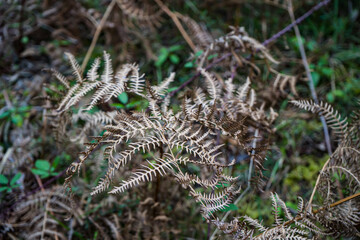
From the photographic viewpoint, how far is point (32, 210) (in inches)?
76.0

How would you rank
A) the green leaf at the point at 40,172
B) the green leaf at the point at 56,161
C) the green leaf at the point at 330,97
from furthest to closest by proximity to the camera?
the green leaf at the point at 330,97 < the green leaf at the point at 56,161 < the green leaf at the point at 40,172

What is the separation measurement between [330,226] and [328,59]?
2075mm

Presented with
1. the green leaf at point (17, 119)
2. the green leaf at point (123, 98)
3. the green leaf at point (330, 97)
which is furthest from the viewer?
Result: the green leaf at point (330, 97)

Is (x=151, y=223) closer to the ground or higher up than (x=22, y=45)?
closer to the ground

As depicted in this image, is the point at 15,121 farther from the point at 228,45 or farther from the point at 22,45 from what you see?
the point at 228,45

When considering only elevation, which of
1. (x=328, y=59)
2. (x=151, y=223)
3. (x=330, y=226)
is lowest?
(x=151, y=223)

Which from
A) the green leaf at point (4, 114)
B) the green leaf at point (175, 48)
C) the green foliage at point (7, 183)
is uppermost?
the green leaf at point (175, 48)

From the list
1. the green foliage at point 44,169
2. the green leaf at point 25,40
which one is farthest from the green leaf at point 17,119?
the green leaf at point 25,40

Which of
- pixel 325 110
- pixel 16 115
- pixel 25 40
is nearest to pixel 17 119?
pixel 16 115

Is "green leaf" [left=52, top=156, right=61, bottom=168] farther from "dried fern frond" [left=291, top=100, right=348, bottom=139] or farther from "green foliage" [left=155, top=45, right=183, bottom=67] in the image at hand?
"dried fern frond" [left=291, top=100, right=348, bottom=139]

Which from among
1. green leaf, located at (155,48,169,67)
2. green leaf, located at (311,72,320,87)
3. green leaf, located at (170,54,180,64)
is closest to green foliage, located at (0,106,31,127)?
green leaf, located at (155,48,169,67)

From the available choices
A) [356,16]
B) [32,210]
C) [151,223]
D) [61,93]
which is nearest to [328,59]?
[356,16]

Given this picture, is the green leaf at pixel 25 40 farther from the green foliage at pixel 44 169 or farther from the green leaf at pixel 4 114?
the green foliage at pixel 44 169

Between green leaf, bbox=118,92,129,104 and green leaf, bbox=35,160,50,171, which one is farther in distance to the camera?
green leaf, bbox=35,160,50,171
